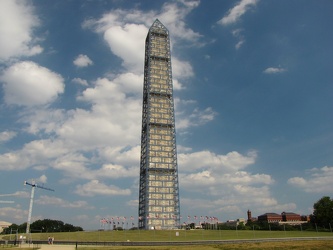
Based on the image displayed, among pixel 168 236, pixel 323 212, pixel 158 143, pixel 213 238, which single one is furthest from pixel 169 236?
pixel 323 212

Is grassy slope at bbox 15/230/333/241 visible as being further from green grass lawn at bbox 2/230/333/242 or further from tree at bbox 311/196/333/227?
tree at bbox 311/196/333/227

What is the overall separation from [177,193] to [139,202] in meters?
23.5

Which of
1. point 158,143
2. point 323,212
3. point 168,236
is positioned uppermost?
point 158,143

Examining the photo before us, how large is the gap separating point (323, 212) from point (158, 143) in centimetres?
8479

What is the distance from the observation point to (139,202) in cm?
17250

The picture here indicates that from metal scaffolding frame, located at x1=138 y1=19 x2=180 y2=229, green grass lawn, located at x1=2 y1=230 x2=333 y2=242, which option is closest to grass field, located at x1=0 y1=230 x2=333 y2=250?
green grass lawn, located at x1=2 y1=230 x2=333 y2=242

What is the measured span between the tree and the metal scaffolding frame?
6500cm

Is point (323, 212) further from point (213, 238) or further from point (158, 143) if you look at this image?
point (158, 143)

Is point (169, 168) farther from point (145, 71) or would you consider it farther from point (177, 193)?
point (145, 71)

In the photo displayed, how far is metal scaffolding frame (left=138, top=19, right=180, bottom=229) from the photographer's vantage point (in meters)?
157

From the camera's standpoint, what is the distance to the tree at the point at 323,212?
13675cm

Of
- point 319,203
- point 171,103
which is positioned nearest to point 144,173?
point 171,103

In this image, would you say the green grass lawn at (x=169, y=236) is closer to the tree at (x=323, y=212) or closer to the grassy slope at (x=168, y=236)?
the grassy slope at (x=168, y=236)

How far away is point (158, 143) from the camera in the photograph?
556 ft
